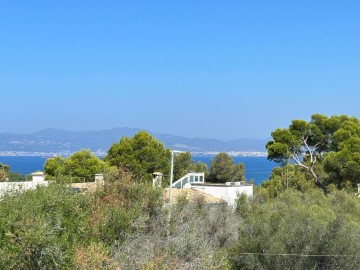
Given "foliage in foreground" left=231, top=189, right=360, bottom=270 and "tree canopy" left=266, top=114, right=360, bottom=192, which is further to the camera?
"tree canopy" left=266, top=114, right=360, bottom=192

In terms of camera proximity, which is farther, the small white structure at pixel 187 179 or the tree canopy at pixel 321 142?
the small white structure at pixel 187 179

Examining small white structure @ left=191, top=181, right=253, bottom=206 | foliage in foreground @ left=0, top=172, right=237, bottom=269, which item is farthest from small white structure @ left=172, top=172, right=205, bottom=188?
foliage in foreground @ left=0, top=172, right=237, bottom=269

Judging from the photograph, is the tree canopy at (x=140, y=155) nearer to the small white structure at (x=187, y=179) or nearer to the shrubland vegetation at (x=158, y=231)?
the small white structure at (x=187, y=179)

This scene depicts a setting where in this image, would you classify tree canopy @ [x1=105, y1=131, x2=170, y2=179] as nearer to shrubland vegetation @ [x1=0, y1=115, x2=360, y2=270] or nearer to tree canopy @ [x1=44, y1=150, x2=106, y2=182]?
tree canopy @ [x1=44, y1=150, x2=106, y2=182]

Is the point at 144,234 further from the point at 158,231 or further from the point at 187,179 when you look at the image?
the point at 187,179

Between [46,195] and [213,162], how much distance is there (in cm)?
4793

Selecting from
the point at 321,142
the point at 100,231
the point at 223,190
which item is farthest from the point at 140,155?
the point at 100,231

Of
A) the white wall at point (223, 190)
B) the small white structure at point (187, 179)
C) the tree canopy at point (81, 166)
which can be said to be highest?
the tree canopy at point (81, 166)

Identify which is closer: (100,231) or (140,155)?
(100,231)

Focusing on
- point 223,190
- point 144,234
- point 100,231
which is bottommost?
point 144,234

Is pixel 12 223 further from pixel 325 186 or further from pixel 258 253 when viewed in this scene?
pixel 325 186

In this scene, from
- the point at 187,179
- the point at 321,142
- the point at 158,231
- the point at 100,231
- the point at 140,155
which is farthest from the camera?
the point at 187,179

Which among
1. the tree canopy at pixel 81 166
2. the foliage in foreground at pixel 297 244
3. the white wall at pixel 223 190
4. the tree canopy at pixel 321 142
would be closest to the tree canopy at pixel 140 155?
the tree canopy at pixel 81 166

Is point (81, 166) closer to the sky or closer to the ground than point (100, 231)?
closer to the sky
